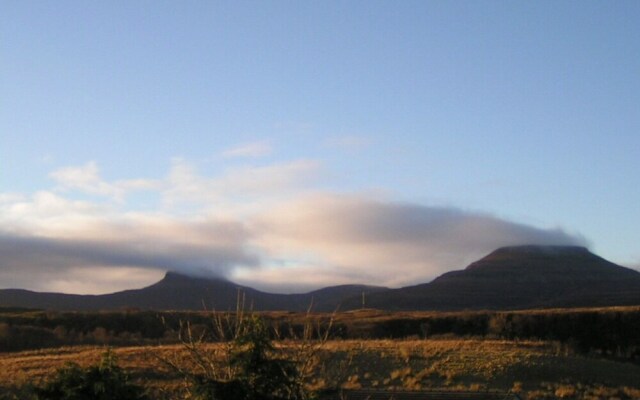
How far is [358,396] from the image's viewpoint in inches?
966

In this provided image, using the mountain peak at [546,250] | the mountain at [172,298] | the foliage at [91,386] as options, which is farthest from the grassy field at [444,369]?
the mountain peak at [546,250]

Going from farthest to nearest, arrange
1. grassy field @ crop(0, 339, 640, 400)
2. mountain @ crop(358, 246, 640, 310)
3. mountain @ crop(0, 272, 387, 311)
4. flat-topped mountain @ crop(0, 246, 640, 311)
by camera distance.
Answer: mountain @ crop(0, 272, 387, 311), flat-topped mountain @ crop(0, 246, 640, 311), mountain @ crop(358, 246, 640, 310), grassy field @ crop(0, 339, 640, 400)

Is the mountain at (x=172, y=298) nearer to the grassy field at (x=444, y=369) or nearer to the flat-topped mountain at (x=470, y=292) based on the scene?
the flat-topped mountain at (x=470, y=292)

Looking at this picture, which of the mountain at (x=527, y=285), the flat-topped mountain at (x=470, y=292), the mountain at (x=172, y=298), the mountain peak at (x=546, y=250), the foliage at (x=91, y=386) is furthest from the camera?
the mountain peak at (x=546, y=250)

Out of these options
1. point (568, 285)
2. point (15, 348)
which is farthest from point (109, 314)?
point (568, 285)

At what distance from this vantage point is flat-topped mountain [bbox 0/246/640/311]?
115250 millimetres

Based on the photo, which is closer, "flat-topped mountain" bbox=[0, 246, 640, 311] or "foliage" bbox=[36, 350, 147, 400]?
"foliage" bbox=[36, 350, 147, 400]

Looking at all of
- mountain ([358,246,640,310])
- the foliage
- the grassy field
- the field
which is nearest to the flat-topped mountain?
mountain ([358,246,640,310])

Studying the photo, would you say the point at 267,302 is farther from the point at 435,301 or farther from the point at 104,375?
the point at 104,375

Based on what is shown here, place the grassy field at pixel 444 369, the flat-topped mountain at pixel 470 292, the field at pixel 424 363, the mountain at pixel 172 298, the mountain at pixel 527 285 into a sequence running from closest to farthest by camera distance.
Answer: the field at pixel 424 363
the grassy field at pixel 444 369
the mountain at pixel 527 285
the flat-topped mountain at pixel 470 292
the mountain at pixel 172 298

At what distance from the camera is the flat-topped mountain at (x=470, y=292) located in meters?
115

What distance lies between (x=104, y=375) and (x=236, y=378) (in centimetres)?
229

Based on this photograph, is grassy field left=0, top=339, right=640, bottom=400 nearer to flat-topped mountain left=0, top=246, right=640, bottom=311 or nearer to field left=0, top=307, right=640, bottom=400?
field left=0, top=307, right=640, bottom=400

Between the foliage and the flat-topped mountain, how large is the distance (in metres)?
94.2
